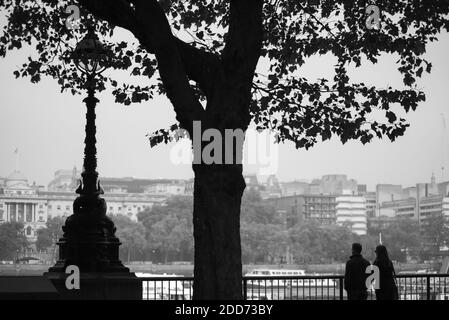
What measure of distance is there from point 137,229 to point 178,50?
520ft

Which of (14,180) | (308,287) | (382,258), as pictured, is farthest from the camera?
(14,180)

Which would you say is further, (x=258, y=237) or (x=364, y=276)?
(x=258, y=237)

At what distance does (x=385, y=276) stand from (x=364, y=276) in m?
0.74

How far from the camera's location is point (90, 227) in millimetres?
13633

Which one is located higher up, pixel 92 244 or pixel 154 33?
pixel 154 33

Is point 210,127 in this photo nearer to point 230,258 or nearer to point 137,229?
point 230,258

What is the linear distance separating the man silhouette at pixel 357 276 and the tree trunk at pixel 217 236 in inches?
229

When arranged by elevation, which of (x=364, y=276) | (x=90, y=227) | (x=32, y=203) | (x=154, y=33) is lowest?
(x=364, y=276)

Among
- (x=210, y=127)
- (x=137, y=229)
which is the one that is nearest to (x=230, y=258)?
(x=210, y=127)

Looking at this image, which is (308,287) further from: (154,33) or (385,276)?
(154,33)

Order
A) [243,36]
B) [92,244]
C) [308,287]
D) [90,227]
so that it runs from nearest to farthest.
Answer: [243,36], [92,244], [90,227], [308,287]

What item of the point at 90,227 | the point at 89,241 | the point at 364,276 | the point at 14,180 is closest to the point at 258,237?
the point at 14,180

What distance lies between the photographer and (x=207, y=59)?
32.6 feet
